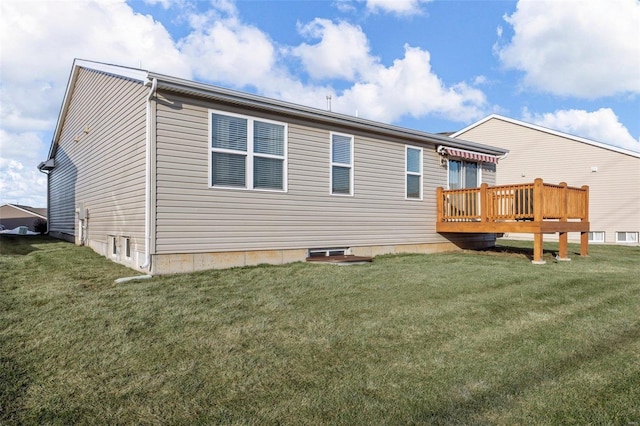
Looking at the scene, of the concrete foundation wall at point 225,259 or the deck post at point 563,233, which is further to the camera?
the deck post at point 563,233

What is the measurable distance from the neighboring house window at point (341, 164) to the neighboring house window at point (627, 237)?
13.4 meters

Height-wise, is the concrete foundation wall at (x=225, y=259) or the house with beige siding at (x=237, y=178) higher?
the house with beige siding at (x=237, y=178)

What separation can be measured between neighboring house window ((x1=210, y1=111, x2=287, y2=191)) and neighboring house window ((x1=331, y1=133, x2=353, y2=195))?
4.12ft

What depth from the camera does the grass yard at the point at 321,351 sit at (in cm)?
235

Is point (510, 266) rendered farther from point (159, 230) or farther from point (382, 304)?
point (159, 230)

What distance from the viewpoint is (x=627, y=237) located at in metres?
15.7

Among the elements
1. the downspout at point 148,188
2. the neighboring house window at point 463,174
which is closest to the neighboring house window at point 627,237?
the neighboring house window at point 463,174

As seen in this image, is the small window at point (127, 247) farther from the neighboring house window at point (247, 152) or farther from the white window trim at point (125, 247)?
the neighboring house window at point (247, 152)

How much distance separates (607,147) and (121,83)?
17.5 m

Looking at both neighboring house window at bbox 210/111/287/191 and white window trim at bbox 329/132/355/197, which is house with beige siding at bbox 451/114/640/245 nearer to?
white window trim at bbox 329/132/355/197

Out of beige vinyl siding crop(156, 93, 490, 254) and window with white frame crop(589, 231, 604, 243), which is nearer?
beige vinyl siding crop(156, 93, 490, 254)

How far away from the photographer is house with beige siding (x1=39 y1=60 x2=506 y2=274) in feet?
21.0

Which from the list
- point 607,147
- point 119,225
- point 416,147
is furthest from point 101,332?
point 607,147

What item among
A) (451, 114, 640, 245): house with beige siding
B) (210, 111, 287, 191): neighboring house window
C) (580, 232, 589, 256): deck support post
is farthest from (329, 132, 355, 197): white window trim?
(451, 114, 640, 245): house with beige siding
